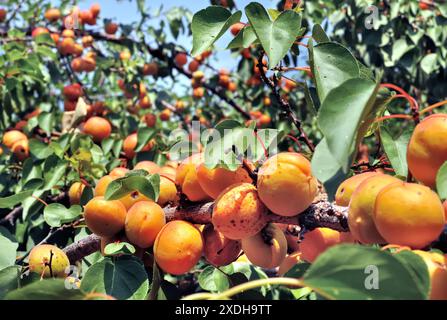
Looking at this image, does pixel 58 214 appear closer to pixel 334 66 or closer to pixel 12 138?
pixel 334 66

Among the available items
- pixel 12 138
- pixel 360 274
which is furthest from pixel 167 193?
pixel 12 138

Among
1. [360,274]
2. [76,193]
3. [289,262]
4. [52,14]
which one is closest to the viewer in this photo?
[360,274]

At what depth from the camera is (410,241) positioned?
60 cm

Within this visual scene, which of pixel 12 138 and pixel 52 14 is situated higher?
pixel 52 14

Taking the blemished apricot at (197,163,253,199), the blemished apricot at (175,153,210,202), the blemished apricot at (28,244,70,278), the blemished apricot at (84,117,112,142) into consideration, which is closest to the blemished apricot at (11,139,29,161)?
the blemished apricot at (84,117,112,142)

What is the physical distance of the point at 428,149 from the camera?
641 mm

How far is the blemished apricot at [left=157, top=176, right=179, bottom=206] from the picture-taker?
3.39ft

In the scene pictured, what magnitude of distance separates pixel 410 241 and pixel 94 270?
1.78 ft

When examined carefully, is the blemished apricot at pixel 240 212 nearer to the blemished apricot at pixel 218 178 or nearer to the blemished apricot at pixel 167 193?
the blemished apricot at pixel 218 178

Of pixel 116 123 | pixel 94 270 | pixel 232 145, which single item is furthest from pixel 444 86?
pixel 94 270

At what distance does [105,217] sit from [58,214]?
32 centimetres

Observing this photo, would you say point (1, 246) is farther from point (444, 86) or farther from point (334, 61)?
point (444, 86)

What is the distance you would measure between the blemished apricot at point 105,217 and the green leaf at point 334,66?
0.47m

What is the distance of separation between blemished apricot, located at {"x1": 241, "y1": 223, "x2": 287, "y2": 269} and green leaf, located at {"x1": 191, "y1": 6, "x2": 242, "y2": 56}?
375 mm
